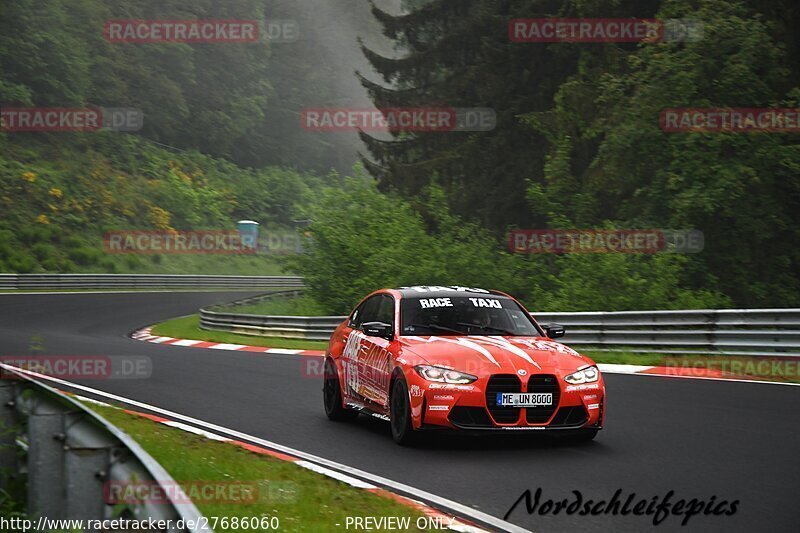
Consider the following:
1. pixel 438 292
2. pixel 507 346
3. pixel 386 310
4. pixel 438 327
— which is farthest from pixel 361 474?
pixel 438 292

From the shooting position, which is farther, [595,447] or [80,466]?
[595,447]

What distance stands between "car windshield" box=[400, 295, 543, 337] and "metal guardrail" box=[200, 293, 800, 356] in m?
6.43

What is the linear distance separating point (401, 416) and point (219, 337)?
2050 centimetres

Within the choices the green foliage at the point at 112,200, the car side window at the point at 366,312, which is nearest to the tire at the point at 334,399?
the car side window at the point at 366,312

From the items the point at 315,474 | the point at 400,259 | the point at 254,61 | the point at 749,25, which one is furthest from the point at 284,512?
the point at 254,61

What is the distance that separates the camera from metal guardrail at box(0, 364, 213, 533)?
13.9 ft

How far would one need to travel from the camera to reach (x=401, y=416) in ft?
34.3

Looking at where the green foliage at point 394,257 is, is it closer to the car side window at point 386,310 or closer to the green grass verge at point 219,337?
the green grass verge at point 219,337

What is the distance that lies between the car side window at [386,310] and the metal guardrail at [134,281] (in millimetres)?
38590

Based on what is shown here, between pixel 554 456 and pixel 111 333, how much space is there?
979 inches

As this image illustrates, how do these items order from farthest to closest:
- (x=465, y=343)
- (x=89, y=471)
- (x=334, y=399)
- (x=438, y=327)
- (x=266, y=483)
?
1. (x=334, y=399)
2. (x=438, y=327)
3. (x=465, y=343)
4. (x=266, y=483)
5. (x=89, y=471)

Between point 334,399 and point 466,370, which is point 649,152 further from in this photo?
point 466,370

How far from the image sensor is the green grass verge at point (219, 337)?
85.8 ft

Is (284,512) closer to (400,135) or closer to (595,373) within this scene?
(595,373)
